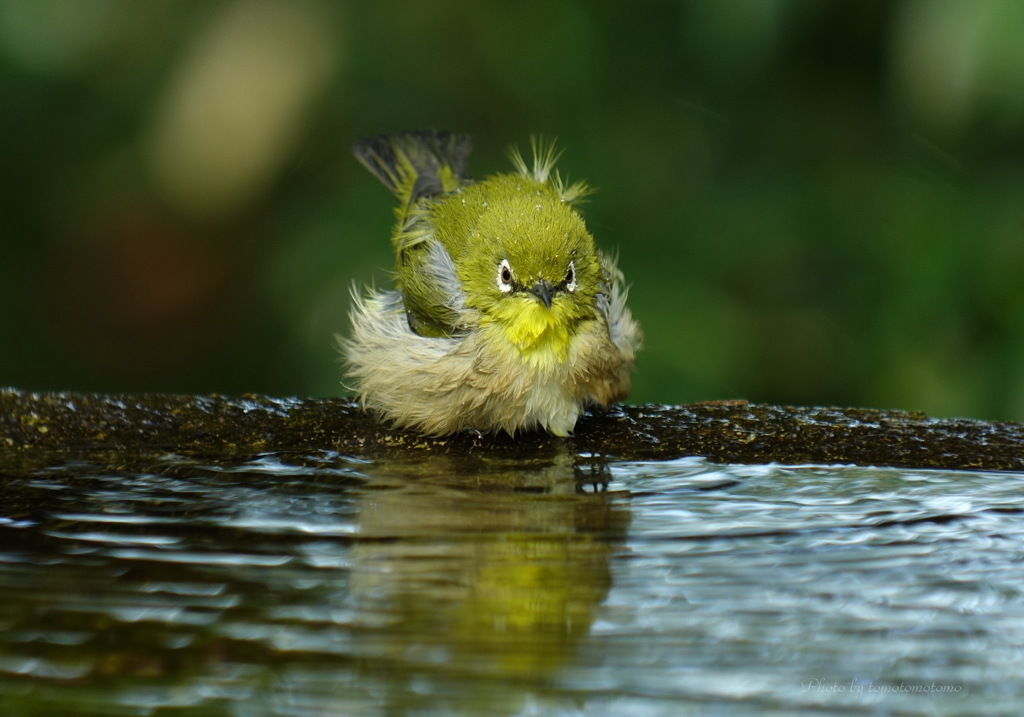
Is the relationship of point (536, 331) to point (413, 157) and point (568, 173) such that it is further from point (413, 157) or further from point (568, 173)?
point (568, 173)

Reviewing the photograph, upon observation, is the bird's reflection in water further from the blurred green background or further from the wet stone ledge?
the blurred green background

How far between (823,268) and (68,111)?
3.56 meters

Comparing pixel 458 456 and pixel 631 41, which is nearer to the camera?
pixel 458 456

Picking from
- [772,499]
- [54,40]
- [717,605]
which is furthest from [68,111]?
[717,605]

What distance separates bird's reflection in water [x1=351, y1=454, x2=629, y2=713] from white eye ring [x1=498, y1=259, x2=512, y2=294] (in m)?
0.77

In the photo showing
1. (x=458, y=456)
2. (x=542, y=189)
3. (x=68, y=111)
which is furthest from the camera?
(x=68, y=111)

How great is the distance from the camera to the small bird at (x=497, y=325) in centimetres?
311

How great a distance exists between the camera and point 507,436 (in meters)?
3.17

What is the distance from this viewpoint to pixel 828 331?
16.6ft

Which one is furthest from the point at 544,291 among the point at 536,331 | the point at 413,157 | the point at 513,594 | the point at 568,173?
the point at 568,173

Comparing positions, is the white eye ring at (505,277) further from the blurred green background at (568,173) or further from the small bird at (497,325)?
the blurred green background at (568,173)

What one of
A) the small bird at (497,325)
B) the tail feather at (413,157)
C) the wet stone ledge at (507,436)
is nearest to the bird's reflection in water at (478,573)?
the wet stone ledge at (507,436)

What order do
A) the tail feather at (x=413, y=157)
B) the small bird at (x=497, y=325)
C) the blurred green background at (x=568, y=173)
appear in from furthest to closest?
the blurred green background at (x=568, y=173), the tail feather at (x=413, y=157), the small bird at (x=497, y=325)

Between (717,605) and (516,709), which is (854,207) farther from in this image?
(516,709)
